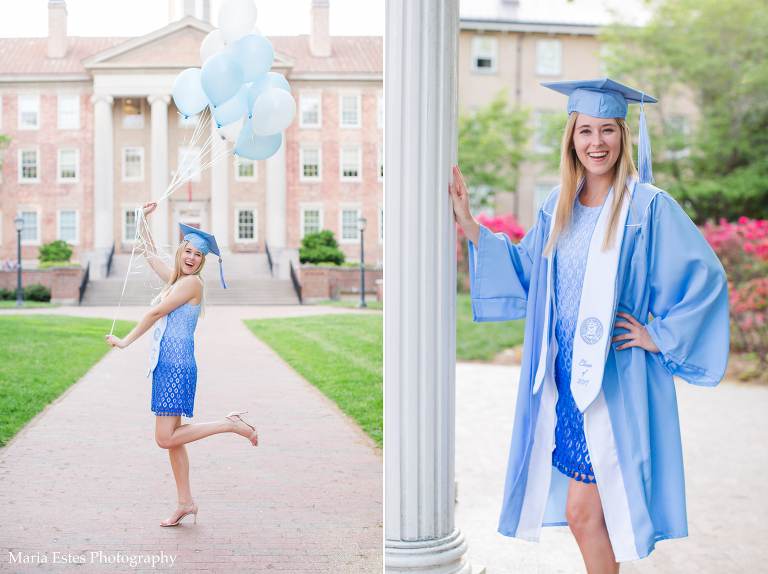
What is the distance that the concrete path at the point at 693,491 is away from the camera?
11.4ft

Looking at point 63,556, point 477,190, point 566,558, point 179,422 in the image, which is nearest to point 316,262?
point 179,422

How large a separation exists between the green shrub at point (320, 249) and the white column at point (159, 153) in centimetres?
60

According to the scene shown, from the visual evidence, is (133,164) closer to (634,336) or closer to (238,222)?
(238,222)

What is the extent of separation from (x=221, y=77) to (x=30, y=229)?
0.96m

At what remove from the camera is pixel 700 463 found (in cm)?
537

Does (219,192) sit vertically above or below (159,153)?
below

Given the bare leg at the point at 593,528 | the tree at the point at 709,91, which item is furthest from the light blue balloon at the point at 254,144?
the tree at the point at 709,91

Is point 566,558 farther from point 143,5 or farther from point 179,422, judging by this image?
point 143,5

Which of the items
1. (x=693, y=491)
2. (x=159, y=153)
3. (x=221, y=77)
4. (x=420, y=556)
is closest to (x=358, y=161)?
(x=221, y=77)

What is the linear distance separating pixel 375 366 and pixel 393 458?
0.40 metres

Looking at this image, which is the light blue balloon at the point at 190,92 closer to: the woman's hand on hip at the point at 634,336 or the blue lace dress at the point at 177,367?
the blue lace dress at the point at 177,367

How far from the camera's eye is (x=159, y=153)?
2.57 m

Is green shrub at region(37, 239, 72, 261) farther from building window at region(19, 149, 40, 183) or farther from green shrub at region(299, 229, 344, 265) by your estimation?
green shrub at region(299, 229, 344, 265)

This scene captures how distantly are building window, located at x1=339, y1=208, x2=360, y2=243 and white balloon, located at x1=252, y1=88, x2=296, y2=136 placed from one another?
0.44 m
